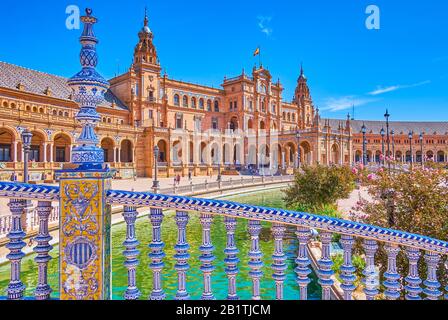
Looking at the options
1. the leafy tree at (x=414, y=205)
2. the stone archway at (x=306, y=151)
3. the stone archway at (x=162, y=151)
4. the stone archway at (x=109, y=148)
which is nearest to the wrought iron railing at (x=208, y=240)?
the leafy tree at (x=414, y=205)

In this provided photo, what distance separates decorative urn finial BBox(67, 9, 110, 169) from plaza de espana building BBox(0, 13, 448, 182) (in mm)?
21195

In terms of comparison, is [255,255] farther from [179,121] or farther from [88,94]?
[179,121]

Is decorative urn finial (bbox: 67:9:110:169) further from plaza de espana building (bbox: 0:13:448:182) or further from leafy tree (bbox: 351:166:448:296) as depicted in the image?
plaza de espana building (bbox: 0:13:448:182)

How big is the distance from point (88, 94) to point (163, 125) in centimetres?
4631

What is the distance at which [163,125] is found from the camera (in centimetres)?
4850

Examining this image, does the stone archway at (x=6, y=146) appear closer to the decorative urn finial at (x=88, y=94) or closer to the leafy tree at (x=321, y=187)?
the leafy tree at (x=321, y=187)

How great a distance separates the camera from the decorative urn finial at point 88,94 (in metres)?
3.10

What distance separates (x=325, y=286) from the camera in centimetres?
319

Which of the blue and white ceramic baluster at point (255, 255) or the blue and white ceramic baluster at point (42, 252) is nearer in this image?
the blue and white ceramic baluster at point (42, 252)

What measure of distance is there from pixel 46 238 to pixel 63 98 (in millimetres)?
40178

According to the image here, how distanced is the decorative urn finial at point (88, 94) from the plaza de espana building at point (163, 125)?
834 inches

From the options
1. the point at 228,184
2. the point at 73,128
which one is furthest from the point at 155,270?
the point at 73,128

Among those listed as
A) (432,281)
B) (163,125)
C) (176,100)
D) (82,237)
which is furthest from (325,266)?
(176,100)

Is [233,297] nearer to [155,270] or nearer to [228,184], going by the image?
[155,270]
